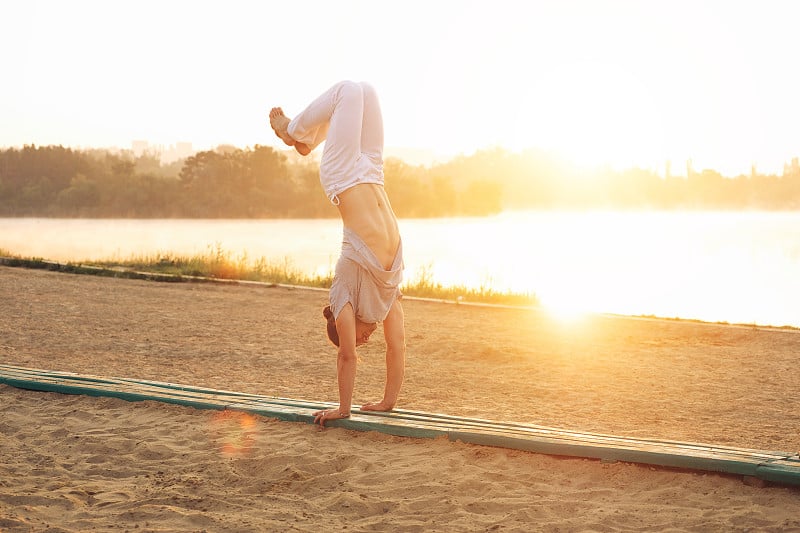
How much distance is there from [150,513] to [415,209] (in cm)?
5430

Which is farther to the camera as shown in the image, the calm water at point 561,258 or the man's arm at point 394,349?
the calm water at point 561,258

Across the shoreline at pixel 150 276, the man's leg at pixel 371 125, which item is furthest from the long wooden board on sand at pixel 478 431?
the shoreline at pixel 150 276

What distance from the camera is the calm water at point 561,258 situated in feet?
60.7

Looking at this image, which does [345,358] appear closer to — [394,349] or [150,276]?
[394,349]

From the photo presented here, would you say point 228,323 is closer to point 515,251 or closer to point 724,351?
point 724,351

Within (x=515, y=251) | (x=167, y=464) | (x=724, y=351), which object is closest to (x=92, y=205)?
(x=515, y=251)

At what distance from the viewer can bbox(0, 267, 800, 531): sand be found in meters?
4.01

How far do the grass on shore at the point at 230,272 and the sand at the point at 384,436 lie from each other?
3365 millimetres

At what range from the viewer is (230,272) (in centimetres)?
1692

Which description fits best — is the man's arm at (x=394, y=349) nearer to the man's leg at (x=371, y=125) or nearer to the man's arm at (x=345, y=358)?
the man's arm at (x=345, y=358)

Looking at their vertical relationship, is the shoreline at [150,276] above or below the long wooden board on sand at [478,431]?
above

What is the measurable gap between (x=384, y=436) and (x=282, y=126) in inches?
69.8

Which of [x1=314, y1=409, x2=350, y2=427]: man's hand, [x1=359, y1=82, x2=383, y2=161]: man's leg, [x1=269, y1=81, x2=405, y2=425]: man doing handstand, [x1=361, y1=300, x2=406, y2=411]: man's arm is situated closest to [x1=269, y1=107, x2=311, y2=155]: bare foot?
[x1=269, y1=81, x2=405, y2=425]: man doing handstand

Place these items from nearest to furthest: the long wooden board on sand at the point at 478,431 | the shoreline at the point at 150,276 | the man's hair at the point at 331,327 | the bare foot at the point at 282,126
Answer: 1. the long wooden board on sand at the point at 478,431
2. the bare foot at the point at 282,126
3. the man's hair at the point at 331,327
4. the shoreline at the point at 150,276
